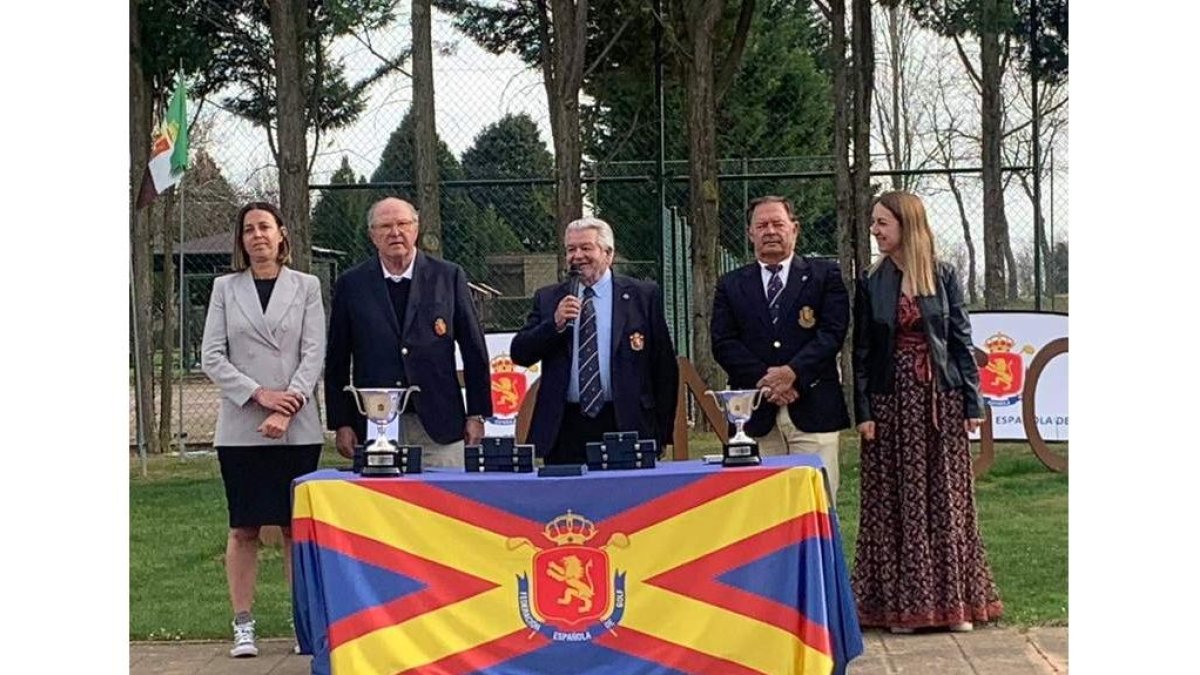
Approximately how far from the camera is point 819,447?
611cm

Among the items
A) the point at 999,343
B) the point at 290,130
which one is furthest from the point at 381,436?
the point at 999,343

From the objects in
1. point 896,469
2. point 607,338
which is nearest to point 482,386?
point 607,338

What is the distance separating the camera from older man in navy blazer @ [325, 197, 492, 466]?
606cm

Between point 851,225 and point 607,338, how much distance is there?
26.2 ft

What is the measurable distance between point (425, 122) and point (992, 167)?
5.09m

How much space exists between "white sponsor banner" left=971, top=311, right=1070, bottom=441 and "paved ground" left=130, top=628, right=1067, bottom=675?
5.21 meters

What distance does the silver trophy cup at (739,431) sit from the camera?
5.27 meters

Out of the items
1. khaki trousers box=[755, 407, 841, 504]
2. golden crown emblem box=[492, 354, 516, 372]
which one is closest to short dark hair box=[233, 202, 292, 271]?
khaki trousers box=[755, 407, 841, 504]

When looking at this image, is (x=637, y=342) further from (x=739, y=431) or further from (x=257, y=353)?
(x=257, y=353)

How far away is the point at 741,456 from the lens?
5270 millimetres

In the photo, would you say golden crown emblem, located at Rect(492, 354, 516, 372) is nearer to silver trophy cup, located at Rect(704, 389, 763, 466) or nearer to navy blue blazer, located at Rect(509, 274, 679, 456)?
navy blue blazer, located at Rect(509, 274, 679, 456)

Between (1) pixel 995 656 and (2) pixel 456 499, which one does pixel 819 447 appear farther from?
(2) pixel 456 499

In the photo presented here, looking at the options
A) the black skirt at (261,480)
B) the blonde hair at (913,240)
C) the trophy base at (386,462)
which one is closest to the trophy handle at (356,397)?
the trophy base at (386,462)

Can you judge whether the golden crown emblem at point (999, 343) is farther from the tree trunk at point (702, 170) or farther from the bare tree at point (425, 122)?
the bare tree at point (425, 122)
